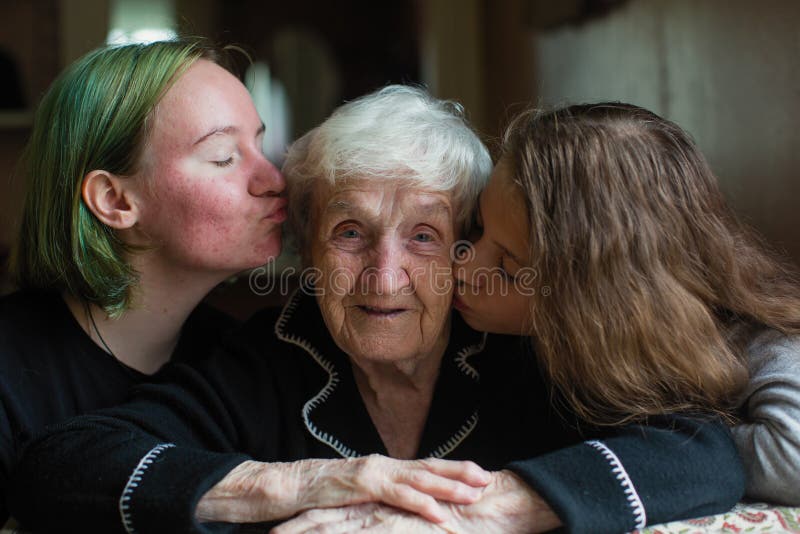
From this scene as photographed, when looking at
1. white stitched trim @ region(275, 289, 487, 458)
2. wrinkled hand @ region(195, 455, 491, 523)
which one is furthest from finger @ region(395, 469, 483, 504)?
white stitched trim @ region(275, 289, 487, 458)

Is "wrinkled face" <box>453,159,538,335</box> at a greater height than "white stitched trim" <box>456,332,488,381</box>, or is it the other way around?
"wrinkled face" <box>453,159,538,335</box>

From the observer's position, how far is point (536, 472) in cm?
111

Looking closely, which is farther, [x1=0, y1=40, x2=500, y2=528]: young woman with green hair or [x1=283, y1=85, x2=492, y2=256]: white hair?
[x1=0, y1=40, x2=500, y2=528]: young woman with green hair

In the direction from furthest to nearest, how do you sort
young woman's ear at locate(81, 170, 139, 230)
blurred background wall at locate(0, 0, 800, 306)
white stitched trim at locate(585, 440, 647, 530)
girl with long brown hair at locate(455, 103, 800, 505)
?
blurred background wall at locate(0, 0, 800, 306), young woman's ear at locate(81, 170, 139, 230), girl with long brown hair at locate(455, 103, 800, 505), white stitched trim at locate(585, 440, 647, 530)

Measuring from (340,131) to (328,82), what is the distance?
17.3 ft

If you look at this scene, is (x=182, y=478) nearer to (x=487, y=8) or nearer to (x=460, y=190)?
(x=460, y=190)

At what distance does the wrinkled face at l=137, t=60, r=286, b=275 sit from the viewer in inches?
59.3

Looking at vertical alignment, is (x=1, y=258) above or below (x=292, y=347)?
below

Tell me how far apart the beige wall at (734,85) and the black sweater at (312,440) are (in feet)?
1.72

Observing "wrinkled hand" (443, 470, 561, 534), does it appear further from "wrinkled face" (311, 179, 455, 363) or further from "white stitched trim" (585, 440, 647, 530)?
"wrinkled face" (311, 179, 455, 363)

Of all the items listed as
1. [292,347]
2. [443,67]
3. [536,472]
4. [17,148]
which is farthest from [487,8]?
[536,472]

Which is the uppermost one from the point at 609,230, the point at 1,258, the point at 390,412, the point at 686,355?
the point at 609,230

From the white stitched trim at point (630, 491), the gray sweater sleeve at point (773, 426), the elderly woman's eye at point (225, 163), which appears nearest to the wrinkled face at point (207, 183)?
the elderly woman's eye at point (225, 163)

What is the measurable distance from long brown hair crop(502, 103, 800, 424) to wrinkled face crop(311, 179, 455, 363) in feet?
0.69
